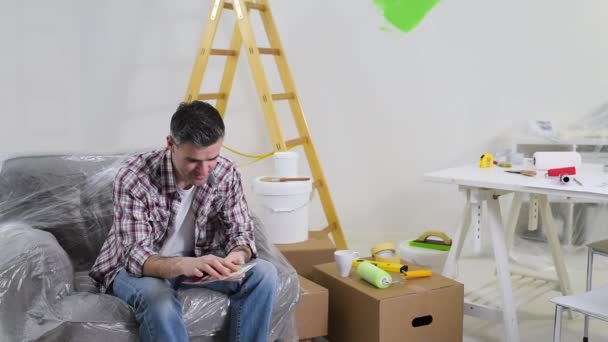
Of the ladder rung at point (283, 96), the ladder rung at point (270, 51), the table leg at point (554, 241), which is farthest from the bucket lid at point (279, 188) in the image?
the table leg at point (554, 241)

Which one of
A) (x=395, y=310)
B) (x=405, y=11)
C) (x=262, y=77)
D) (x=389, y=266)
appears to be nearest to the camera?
(x=395, y=310)

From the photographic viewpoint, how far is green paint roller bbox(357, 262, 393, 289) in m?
2.03

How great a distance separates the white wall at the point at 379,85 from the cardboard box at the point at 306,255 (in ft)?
3.31

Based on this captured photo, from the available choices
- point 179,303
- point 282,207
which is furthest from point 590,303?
point 282,207

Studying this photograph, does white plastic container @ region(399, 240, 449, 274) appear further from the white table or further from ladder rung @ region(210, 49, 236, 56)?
ladder rung @ region(210, 49, 236, 56)

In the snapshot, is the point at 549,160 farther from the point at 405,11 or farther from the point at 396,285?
the point at 405,11

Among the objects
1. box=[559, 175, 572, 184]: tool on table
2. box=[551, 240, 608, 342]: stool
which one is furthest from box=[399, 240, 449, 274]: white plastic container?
box=[551, 240, 608, 342]: stool

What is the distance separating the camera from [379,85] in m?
3.60

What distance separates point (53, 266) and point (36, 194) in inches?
16.0

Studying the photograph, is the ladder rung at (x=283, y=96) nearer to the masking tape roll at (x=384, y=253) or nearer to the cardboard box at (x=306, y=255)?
the cardboard box at (x=306, y=255)

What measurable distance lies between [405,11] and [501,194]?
1.67 m

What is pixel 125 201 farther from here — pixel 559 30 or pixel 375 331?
pixel 559 30

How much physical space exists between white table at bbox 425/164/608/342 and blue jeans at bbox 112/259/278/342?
0.83 metres

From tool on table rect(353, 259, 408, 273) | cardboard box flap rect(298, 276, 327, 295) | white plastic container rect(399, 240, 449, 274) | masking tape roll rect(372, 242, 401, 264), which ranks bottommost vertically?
white plastic container rect(399, 240, 449, 274)
